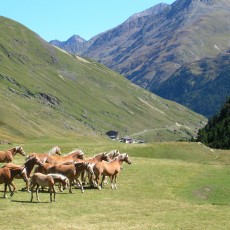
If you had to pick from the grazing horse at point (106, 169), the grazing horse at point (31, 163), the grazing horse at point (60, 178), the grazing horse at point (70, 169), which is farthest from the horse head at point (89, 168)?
the grazing horse at point (31, 163)

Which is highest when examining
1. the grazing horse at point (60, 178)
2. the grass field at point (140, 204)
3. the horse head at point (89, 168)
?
the horse head at point (89, 168)

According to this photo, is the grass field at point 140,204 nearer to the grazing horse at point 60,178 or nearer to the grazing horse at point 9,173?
the grazing horse at point 60,178

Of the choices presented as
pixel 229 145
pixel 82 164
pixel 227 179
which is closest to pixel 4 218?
pixel 82 164

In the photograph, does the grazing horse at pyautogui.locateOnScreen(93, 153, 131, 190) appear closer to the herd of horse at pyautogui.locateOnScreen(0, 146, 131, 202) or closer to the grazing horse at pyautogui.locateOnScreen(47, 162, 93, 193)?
the herd of horse at pyautogui.locateOnScreen(0, 146, 131, 202)

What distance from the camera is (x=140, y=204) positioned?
3067 cm

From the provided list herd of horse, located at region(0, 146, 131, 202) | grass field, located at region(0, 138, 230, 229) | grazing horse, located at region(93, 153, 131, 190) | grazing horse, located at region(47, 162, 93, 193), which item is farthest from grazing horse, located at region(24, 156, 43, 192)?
grazing horse, located at region(93, 153, 131, 190)

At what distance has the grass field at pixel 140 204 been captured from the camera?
2447 centimetres

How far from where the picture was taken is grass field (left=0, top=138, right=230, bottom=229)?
24.5 meters

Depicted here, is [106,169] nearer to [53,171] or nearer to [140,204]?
[53,171]

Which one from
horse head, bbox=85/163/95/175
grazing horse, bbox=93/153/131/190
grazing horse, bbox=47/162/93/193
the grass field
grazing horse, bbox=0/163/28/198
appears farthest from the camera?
grazing horse, bbox=93/153/131/190

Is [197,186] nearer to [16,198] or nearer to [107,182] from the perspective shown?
[107,182]

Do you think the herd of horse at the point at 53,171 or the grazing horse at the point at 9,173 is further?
the herd of horse at the point at 53,171

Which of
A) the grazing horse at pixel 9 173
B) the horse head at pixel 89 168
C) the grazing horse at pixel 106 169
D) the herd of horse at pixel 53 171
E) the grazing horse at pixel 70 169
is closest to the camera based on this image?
the grazing horse at pixel 9 173

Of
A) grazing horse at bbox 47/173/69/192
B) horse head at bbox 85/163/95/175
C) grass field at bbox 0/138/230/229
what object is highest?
horse head at bbox 85/163/95/175
